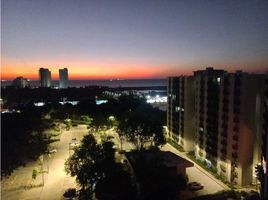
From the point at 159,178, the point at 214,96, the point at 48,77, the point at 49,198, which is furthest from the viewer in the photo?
the point at 48,77

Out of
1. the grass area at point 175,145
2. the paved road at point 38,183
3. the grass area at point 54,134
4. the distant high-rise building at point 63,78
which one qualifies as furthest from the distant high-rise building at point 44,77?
the paved road at point 38,183

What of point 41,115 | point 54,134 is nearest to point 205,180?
point 54,134

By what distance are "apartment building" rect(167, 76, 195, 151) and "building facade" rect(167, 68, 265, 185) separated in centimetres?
396

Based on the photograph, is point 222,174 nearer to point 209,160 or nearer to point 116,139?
point 209,160

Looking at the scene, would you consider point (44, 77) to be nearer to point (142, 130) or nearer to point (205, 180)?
point (142, 130)

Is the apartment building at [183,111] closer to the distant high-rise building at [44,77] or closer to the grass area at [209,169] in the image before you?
the grass area at [209,169]

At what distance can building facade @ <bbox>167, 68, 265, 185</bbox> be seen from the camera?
23062 millimetres

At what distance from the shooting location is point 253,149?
77.3 feet

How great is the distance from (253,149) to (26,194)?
769 inches

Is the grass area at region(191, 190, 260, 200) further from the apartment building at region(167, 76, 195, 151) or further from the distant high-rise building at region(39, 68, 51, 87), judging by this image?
the distant high-rise building at region(39, 68, 51, 87)

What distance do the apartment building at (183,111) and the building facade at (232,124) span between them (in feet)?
13.0

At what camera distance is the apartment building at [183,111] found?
34.5 metres

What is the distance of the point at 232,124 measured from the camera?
2434 cm

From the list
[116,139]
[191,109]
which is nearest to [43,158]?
[116,139]
